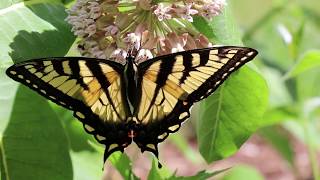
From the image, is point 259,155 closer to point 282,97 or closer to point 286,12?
point 282,97

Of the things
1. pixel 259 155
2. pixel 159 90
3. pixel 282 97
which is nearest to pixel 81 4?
pixel 159 90

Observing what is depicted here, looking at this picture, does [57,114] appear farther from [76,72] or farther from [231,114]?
[231,114]

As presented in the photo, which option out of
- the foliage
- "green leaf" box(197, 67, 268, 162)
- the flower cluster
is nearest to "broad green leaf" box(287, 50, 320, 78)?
the foliage

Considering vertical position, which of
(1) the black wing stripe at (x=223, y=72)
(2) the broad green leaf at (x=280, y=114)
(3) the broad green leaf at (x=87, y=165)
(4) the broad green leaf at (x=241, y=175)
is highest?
(1) the black wing stripe at (x=223, y=72)

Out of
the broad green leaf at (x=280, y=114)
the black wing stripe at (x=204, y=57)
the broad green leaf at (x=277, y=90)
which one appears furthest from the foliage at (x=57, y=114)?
the broad green leaf at (x=277, y=90)

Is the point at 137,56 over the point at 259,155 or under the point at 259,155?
over

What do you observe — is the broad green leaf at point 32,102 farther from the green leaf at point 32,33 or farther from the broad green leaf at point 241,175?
the broad green leaf at point 241,175
